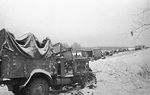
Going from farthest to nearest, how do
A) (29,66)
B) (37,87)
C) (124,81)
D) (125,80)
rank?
1. (125,80)
2. (124,81)
3. (37,87)
4. (29,66)

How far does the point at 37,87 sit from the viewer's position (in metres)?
6.70

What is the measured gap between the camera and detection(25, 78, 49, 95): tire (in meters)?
6.47

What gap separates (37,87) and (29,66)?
897mm

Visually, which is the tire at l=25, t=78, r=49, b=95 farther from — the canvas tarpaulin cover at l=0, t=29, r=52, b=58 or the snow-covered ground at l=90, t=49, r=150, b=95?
the snow-covered ground at l=90, t=49, r=150, b=95

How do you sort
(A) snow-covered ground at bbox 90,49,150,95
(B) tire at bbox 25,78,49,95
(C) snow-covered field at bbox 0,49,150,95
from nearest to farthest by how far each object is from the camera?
(B) tire at bbox 25,78,49,95, (C) snow-covered field at bbox 0,49,150,95, (A) snow-covered ground at bbox 90,49,150,95

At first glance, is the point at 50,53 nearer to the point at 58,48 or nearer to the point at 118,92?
the point at 58,48

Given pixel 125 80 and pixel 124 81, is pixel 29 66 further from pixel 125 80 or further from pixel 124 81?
pixel 125 80

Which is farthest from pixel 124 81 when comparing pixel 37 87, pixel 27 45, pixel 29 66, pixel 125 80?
pixel 27 45

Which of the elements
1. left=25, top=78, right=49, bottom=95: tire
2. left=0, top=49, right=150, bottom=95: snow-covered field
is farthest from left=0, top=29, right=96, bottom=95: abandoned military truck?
left=0, top=49, right=150, bottom=95: snow-covered field

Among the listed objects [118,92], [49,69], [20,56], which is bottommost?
[118,92]

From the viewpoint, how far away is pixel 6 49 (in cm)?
594

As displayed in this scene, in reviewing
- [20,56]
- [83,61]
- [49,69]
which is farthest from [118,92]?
[20,56]

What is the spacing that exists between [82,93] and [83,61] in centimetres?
208

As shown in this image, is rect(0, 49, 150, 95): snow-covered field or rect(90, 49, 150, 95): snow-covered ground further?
rect(90, 49, 150, 95): snow-covered ground
